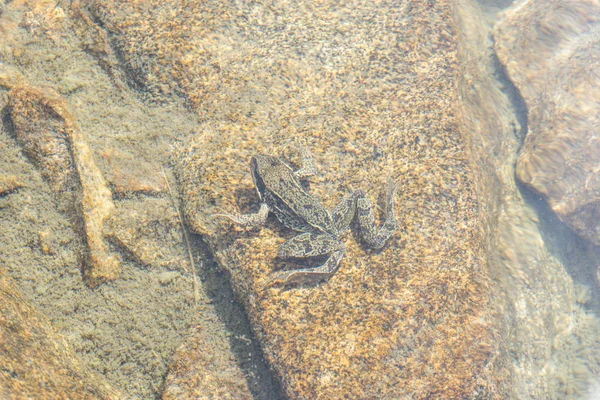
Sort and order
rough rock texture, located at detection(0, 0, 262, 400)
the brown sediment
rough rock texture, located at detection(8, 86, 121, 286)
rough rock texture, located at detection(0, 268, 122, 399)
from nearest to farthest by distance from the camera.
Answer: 1. rough rock texture, located at detection(0, 268, 122, 399)
2. rough rock texture, located at detection(0, 0, 262, 400)
3. the brown sediment
4. rough rock texture, located at detection(8, 86, 121, 286)

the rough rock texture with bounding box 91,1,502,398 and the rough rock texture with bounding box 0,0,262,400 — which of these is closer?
the rough rock texture with bounding box 0,0,262,400

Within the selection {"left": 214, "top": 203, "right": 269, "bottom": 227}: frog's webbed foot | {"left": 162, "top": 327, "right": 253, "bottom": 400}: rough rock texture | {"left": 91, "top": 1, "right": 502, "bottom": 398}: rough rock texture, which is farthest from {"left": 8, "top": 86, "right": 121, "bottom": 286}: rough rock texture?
{"left": 214, "top": 203, "right": 269, "bottom": 227}: frog's webbed foot

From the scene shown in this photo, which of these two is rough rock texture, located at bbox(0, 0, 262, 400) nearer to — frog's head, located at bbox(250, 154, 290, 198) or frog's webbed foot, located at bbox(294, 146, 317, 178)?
frog's head, located at bbox(250, 154, 290, 198)

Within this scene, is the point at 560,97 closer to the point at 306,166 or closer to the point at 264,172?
the point at 306,166

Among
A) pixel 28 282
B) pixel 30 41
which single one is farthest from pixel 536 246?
pixel 30 41

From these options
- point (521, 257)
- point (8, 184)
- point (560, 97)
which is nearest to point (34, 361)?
point (8, 184)

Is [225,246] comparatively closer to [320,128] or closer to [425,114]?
[320,128]

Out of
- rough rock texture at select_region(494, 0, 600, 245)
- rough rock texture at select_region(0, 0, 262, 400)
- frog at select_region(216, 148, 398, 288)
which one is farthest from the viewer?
rough rock texture at select_region(494, 0, 600, 245)
